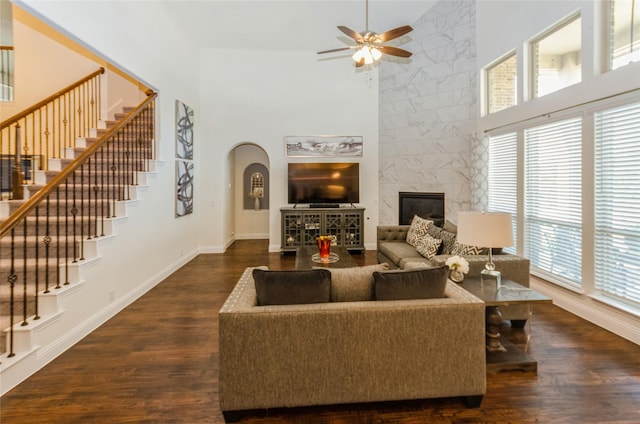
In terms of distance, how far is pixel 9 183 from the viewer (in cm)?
442

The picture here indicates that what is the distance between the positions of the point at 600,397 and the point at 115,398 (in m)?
3.36

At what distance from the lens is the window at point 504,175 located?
4.55m

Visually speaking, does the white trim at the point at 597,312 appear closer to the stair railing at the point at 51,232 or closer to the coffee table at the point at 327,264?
the coffee table at the point at 327,264

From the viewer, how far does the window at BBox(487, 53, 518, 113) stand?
15.2 feet

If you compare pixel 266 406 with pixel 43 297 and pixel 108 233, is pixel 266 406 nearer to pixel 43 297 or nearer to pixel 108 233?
pixel 43 297

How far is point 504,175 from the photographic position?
4.77m

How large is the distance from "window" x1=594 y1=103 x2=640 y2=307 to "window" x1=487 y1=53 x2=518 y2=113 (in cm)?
164

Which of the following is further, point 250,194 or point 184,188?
point 250,194

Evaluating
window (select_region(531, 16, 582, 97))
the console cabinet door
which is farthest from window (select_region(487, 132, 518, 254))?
the console cabinet door

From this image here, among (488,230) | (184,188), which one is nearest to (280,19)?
(184,188)

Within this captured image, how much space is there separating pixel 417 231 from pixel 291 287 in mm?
3290

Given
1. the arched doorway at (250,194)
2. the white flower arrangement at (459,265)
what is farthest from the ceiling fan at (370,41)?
the arched doorway at (250,194)

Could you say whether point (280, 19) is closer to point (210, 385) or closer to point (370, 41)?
point (370, 41)

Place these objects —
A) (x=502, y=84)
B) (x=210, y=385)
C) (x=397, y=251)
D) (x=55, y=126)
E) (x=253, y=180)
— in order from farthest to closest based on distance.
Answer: (x=253, y=180), (x=55, y=126), (x=502, y=84), (x=397, y=251), (x=210, y=385)
